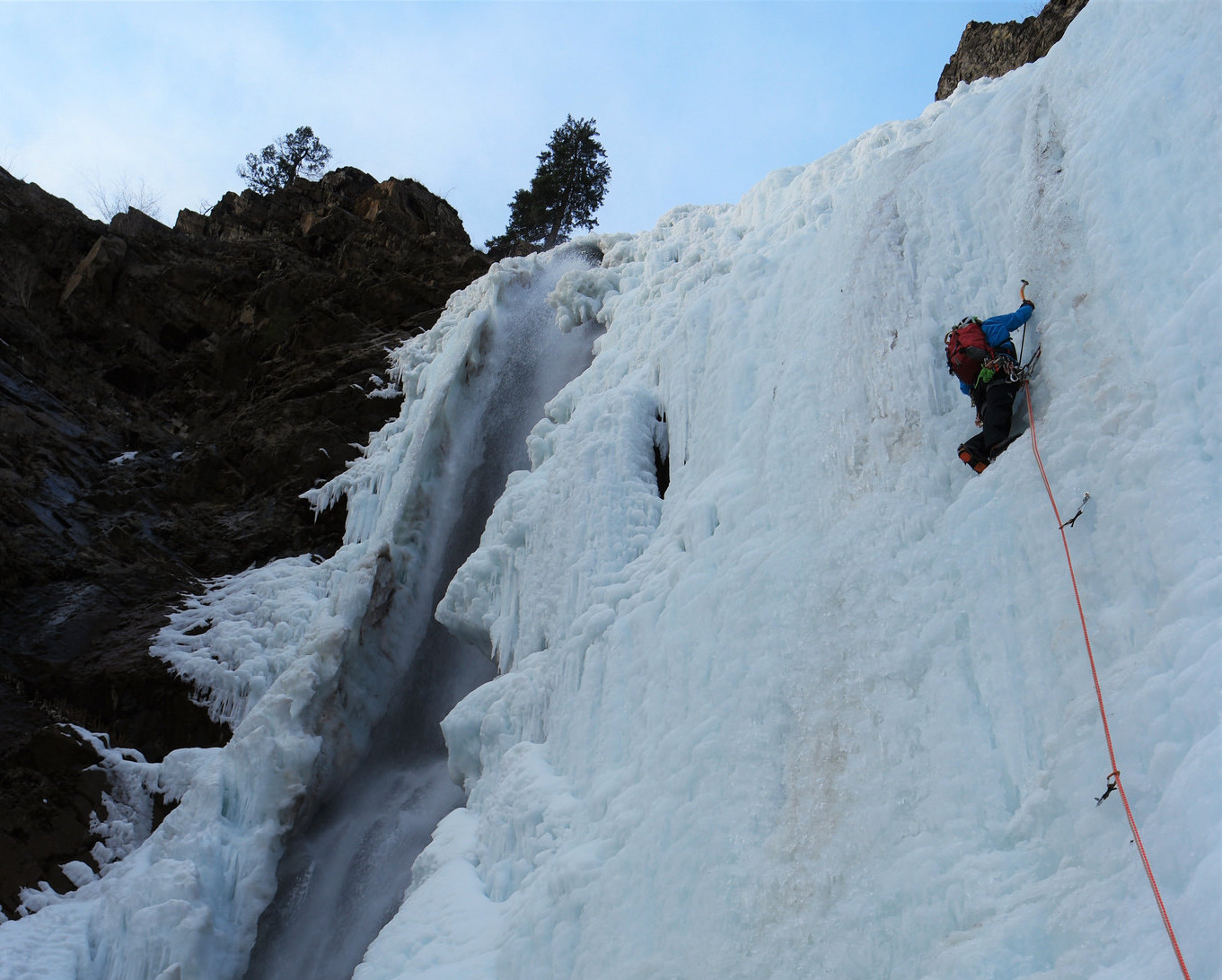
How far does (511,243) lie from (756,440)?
883 inches

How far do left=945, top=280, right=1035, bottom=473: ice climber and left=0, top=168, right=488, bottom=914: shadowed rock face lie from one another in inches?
387

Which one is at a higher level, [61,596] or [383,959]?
[61,596]

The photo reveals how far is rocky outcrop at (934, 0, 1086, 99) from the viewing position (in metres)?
13.9

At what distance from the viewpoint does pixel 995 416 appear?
5.59 m

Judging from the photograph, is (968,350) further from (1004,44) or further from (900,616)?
(1004,44)

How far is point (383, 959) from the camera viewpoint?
24.6ft

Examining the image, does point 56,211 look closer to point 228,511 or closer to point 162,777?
point 228,511

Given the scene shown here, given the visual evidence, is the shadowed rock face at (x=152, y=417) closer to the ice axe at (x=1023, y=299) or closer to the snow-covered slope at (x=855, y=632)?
the snow-covered slope at (x=855, y=632)

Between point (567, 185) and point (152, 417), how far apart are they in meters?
14.5

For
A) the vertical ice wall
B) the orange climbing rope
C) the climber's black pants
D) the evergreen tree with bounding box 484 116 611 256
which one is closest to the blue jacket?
the vertical ice wall

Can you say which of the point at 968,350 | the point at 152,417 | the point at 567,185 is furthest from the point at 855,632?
the point at 567,185

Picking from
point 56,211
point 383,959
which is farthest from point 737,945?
point 56,211

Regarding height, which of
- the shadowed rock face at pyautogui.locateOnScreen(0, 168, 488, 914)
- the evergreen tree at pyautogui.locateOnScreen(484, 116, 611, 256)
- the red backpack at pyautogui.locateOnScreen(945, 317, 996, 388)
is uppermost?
the evergreen tree at pyautogui.locateOnScreen(484, 116, 611, 256)

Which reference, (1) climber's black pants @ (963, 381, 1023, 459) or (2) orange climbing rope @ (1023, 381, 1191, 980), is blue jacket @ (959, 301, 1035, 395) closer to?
(1) climber's black pants @ (963, 381, 1023, 459)
